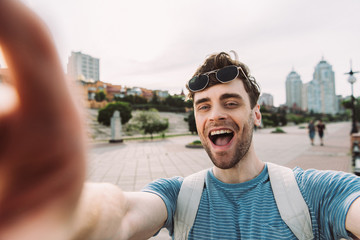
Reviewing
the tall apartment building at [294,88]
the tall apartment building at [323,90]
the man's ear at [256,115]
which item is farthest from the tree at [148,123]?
the tall apartment building at [323,90]

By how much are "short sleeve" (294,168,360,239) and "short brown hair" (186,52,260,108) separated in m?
0.80

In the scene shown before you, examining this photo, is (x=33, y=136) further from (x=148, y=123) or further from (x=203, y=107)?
(x=148, y=123)

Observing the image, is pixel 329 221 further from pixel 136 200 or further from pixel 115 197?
pixel 115 197

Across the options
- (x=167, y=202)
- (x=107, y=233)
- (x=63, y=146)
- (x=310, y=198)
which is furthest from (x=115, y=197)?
(x=310, y=198)

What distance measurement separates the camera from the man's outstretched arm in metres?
0.29

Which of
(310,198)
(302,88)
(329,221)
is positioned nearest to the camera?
(329,221)

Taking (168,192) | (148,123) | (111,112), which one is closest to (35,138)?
(168,192)

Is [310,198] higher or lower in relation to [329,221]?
higher

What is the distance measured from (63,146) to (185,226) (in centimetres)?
148

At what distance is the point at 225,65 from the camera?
6.47ft

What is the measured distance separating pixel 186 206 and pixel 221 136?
67cm

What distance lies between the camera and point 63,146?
1.03 feet

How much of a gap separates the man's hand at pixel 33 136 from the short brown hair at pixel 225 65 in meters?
1.67

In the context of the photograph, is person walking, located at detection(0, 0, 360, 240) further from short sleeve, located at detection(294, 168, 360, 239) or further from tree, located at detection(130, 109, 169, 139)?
tree, located at detection(130, 109, 169, 139)
